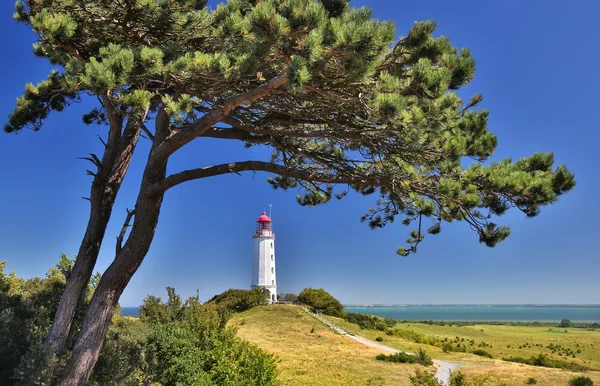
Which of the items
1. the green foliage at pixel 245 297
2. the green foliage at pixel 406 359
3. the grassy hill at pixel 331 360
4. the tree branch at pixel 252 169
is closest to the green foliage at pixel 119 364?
the tree branch at pixel 252 169

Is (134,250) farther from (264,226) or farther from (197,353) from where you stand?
(264,226)

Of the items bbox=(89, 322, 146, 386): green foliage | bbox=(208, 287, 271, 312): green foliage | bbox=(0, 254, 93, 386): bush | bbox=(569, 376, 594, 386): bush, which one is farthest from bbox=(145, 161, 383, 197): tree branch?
bbox=(208, 287, 271, 312): green foliage

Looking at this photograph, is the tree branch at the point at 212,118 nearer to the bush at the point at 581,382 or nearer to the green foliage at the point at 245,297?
the bush at the point at 581,382

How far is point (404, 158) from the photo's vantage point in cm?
605

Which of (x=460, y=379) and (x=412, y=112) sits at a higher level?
(x=412, y=112)

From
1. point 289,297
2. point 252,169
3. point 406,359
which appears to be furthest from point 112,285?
point 289,297

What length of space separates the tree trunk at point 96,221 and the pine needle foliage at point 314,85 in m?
0.88

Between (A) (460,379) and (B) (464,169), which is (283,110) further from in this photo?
(A) (460,379)

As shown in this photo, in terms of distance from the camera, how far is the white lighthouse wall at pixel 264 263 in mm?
34906

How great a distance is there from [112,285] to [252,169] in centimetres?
287

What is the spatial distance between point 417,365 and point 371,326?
17136 mm

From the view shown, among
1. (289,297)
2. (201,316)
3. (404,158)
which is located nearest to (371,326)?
(289,297)

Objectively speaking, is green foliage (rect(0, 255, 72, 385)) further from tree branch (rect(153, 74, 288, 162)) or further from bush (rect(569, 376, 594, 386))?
bush (rect(569, 376, 594, 386))

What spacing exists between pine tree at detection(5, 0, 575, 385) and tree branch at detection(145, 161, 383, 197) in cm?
3
